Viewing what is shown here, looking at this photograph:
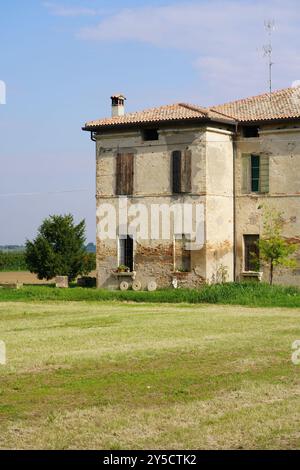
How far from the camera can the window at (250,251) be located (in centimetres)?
3253

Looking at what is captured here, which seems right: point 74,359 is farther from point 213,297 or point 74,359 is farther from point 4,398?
point 213,297

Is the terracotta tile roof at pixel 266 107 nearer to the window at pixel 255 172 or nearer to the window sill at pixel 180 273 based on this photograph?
the window at pixel 255 172

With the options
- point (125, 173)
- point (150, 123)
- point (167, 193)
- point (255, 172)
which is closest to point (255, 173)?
point (255, 172)

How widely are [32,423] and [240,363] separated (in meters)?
5.27

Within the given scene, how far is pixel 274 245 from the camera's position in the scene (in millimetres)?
30609

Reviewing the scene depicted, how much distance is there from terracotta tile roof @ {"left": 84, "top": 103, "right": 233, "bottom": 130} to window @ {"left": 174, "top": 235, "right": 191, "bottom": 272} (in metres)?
A: 4.42

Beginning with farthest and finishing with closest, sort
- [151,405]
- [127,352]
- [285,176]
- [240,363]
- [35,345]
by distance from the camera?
[285,176] → [35,345] → [127,352] → [240,363] → [151,405]

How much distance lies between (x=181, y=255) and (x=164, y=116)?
17.2 feet

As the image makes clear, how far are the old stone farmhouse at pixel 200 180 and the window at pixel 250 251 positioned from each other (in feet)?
0.12

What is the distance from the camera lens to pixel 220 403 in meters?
11.0

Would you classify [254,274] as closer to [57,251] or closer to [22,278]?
[57,251]

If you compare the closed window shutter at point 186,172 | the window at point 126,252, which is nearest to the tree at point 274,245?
the closed window shutter at point 186,172

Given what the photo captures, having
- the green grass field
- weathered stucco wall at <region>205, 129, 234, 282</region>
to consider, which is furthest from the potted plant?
weathered stucco wall at <region>205, 129, 234, 282</region>
